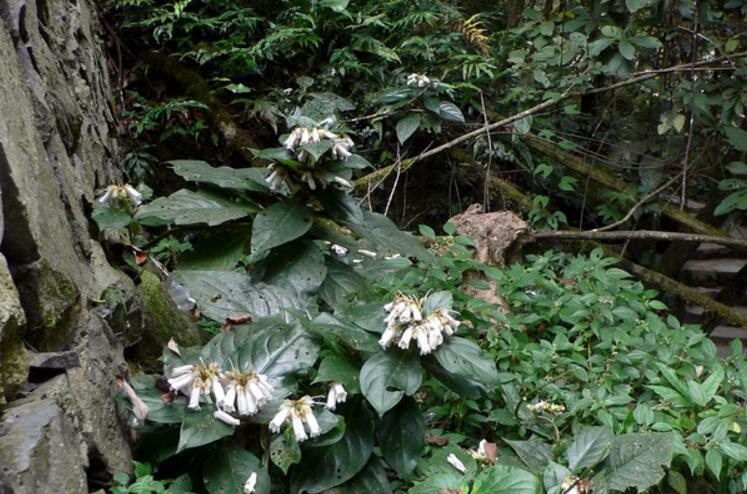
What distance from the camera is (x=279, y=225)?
2100 millimetres

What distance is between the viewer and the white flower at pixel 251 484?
63.7 inches

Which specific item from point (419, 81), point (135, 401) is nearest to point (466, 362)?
point (135, 401)

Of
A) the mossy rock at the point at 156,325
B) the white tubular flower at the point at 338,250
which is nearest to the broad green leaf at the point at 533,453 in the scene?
the white tubular flower at the point at 338,250

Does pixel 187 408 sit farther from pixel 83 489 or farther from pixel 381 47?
pixel 381 47

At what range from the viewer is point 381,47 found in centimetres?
504

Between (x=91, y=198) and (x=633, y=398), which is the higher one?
(x=91, y=198)

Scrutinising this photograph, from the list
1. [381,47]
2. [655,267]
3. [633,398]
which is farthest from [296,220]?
[655,267]

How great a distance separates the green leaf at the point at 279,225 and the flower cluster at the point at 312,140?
7.0 inches

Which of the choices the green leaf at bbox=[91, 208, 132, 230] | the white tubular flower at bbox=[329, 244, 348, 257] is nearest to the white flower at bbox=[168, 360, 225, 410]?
the green leaf at bbox=[91, 208, 132, 230]

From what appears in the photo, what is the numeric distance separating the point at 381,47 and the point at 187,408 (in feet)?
12.7

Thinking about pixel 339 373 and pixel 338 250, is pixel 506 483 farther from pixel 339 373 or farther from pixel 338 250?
pixel 338 250

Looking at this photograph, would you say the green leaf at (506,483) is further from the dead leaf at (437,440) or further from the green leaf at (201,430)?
the green leaf at (201,430)

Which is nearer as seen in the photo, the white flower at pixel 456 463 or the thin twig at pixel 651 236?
the white flower at pixel 456 463

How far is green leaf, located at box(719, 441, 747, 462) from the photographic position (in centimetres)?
194
